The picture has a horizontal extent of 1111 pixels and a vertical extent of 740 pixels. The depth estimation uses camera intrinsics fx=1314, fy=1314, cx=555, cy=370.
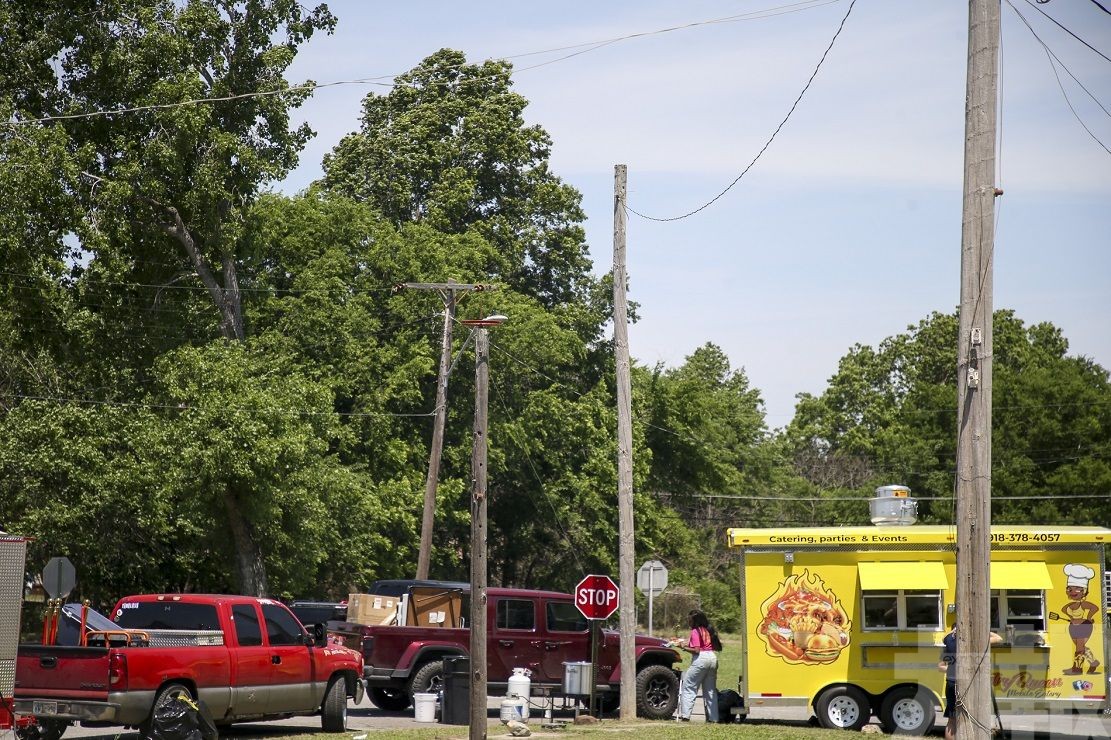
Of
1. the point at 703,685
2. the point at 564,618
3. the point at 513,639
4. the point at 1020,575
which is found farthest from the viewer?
the point at 564,618

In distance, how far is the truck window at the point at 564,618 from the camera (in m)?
22.7

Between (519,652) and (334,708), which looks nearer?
(334,708)

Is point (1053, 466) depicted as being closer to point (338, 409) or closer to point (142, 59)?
point (338, 409)

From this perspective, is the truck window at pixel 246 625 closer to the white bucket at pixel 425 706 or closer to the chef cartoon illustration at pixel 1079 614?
the white bucket at pixel 425 706

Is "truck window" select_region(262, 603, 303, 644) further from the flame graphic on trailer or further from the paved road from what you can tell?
the flame graphic on trailer

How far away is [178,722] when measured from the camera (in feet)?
50.0

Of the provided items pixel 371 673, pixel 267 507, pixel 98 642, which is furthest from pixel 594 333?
pixel 98 642

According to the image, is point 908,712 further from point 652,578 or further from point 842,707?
point 652,578

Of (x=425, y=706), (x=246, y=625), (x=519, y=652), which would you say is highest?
(x=246, y=625)

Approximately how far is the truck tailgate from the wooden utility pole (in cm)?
864

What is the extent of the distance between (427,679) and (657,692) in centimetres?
389

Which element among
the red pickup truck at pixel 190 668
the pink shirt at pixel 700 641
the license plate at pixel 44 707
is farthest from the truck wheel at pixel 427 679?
the license plate at pixel 44 707

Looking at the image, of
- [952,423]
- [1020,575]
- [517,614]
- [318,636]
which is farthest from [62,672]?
[952,423]

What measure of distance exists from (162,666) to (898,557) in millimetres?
10277
